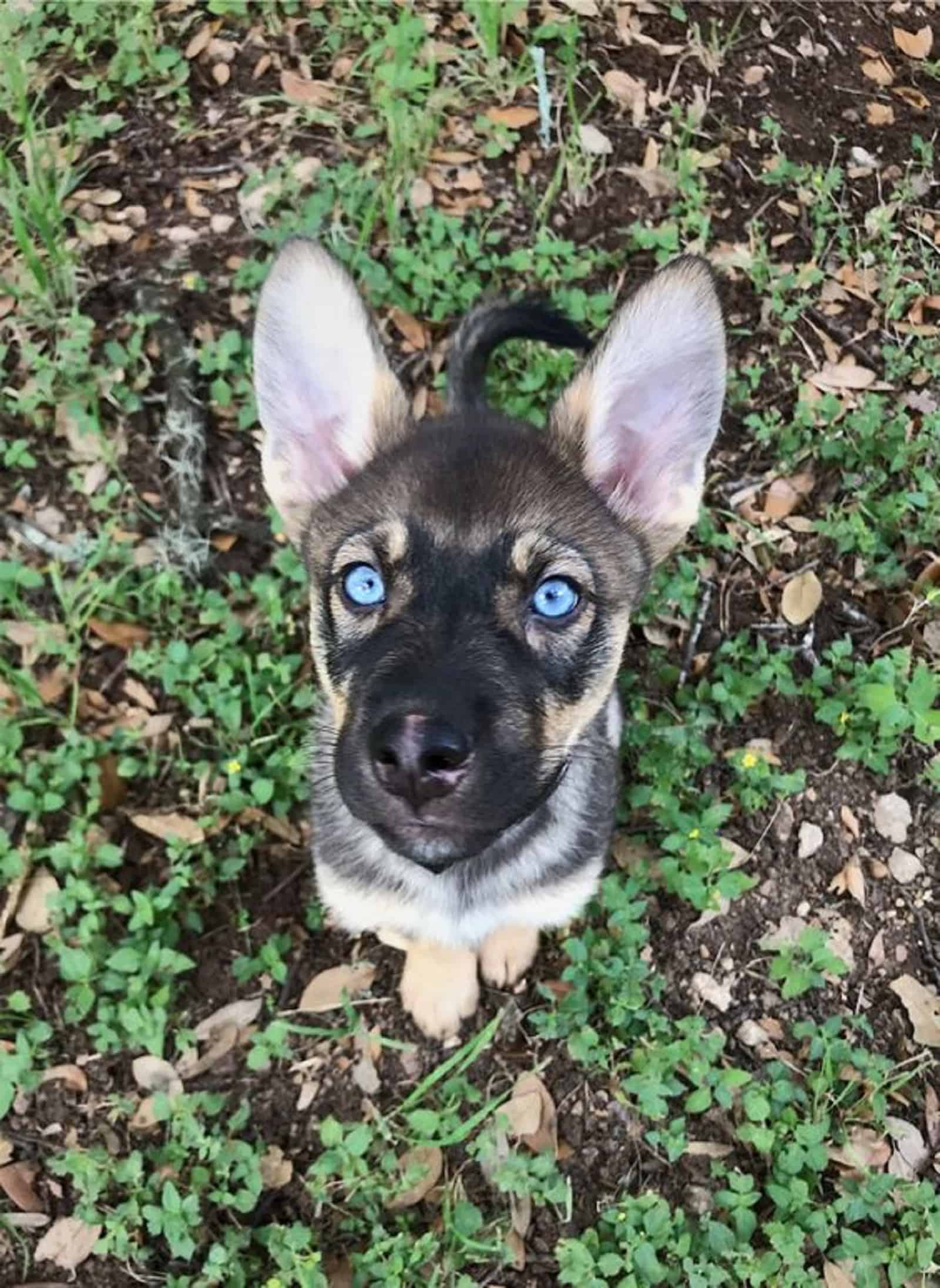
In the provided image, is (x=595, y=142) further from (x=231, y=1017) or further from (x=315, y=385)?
(x=231, y=1017)

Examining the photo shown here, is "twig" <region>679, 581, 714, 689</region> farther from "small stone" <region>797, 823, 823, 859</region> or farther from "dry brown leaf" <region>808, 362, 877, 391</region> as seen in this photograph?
"dry brown leaf" <region>808, 362, 877, 391</region>

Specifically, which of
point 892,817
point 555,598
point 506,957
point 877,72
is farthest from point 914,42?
point 506,957

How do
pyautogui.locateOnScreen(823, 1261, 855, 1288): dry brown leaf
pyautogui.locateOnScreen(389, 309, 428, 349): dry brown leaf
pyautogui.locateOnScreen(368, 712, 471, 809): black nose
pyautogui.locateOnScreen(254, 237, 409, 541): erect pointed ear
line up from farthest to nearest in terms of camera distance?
1. pyautogui.locateOnScreen(389, 309, 428, 349): dry brown leaf
2. pyautogui.locateOnScreen(823, 1261, 855, 1288): dry brown leaf
3. pyautogui.locateOnScreen(254, 237, 409, 541): erect pointed ear
4. pyautogui.locateOnScreen(368, 712, 471, 809): black nose

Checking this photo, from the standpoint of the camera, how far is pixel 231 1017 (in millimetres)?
3150

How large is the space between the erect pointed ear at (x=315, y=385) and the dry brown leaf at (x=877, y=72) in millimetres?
2877

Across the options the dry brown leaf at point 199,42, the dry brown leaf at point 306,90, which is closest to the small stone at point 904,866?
the dry brown leaf at point 306,90

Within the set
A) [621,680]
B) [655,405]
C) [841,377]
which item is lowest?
[621,680]

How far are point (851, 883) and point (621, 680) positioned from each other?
34.6 inches

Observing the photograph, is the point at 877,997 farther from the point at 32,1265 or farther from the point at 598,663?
the point at 32,1265

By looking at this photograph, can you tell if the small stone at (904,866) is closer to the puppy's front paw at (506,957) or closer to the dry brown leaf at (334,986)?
the puppy's front paw at (506,957)

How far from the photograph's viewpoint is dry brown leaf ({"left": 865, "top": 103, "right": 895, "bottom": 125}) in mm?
4340

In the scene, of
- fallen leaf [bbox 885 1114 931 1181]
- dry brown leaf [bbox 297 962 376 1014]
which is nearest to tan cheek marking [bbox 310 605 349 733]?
dry brown leaf [bbox 297 962 376 1014]

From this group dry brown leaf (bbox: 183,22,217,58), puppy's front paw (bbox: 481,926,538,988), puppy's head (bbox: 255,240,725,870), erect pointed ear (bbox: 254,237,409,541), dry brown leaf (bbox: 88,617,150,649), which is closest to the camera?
puppy's head (bbox: 255,240,725,870)

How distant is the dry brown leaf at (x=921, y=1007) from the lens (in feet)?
10.2
